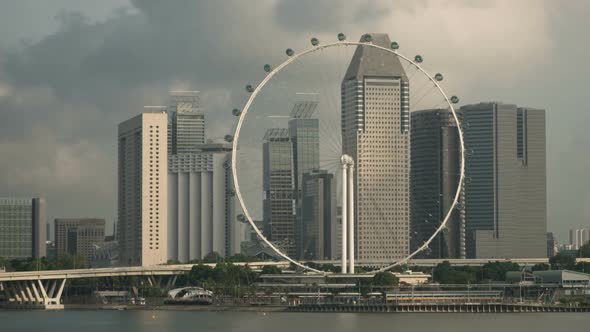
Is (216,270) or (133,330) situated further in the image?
(216,270)

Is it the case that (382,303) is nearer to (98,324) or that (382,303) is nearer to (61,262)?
(98,324)

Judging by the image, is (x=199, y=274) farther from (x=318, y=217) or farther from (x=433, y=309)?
(x=433, y=309)

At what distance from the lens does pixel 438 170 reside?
624 ft

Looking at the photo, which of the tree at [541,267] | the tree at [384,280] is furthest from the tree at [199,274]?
the tree at [541,267]

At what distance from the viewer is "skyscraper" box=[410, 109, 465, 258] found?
185 m

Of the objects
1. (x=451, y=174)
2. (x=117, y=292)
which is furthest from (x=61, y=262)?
(x=451, y=174)

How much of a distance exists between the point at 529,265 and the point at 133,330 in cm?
8418

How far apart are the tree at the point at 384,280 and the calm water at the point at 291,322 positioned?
1464cm

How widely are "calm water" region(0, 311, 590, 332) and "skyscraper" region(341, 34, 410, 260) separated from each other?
133 feet

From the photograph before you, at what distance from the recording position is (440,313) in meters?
108

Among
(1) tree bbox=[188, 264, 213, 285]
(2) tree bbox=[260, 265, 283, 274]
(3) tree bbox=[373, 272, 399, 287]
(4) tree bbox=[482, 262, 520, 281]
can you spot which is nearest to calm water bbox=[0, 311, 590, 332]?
(3) tree bbox=[373, 272, 399, 287]

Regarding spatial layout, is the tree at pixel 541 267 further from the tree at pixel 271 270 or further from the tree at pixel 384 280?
the tree at pixel 384 280

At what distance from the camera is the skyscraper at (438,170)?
608 feet

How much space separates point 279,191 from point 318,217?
5.38 meters
